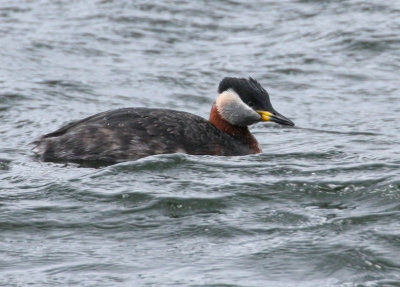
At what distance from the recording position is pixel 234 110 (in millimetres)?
10289

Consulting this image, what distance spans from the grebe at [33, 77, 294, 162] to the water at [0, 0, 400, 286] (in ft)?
0.78

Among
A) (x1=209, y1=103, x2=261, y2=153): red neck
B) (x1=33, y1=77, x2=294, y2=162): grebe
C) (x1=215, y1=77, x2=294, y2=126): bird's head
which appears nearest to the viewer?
(x1=33, y1=77, x2=294, y2=162): grebe

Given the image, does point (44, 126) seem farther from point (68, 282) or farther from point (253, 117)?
point (68, 282)

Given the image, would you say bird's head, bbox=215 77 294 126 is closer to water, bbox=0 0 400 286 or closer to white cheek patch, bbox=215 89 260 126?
white cheek patch, bbox=215 89 260 126

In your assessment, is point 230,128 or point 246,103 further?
point 230,128

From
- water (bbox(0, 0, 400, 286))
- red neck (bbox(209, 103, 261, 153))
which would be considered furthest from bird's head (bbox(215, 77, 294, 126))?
water (bbox(0, 0, 400, 286))

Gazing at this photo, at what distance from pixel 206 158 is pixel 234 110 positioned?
1.06 meters

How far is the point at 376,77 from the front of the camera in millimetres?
13922

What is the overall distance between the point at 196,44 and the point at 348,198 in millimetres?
8196

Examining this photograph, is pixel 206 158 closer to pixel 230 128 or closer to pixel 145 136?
pixel 145 136

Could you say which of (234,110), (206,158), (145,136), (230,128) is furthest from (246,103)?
(145,136)

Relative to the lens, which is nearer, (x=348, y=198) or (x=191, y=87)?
(x=348, y=198)

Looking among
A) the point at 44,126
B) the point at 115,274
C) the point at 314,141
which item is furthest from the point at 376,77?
the point at 115,274

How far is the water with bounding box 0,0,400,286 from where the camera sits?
6664mm
